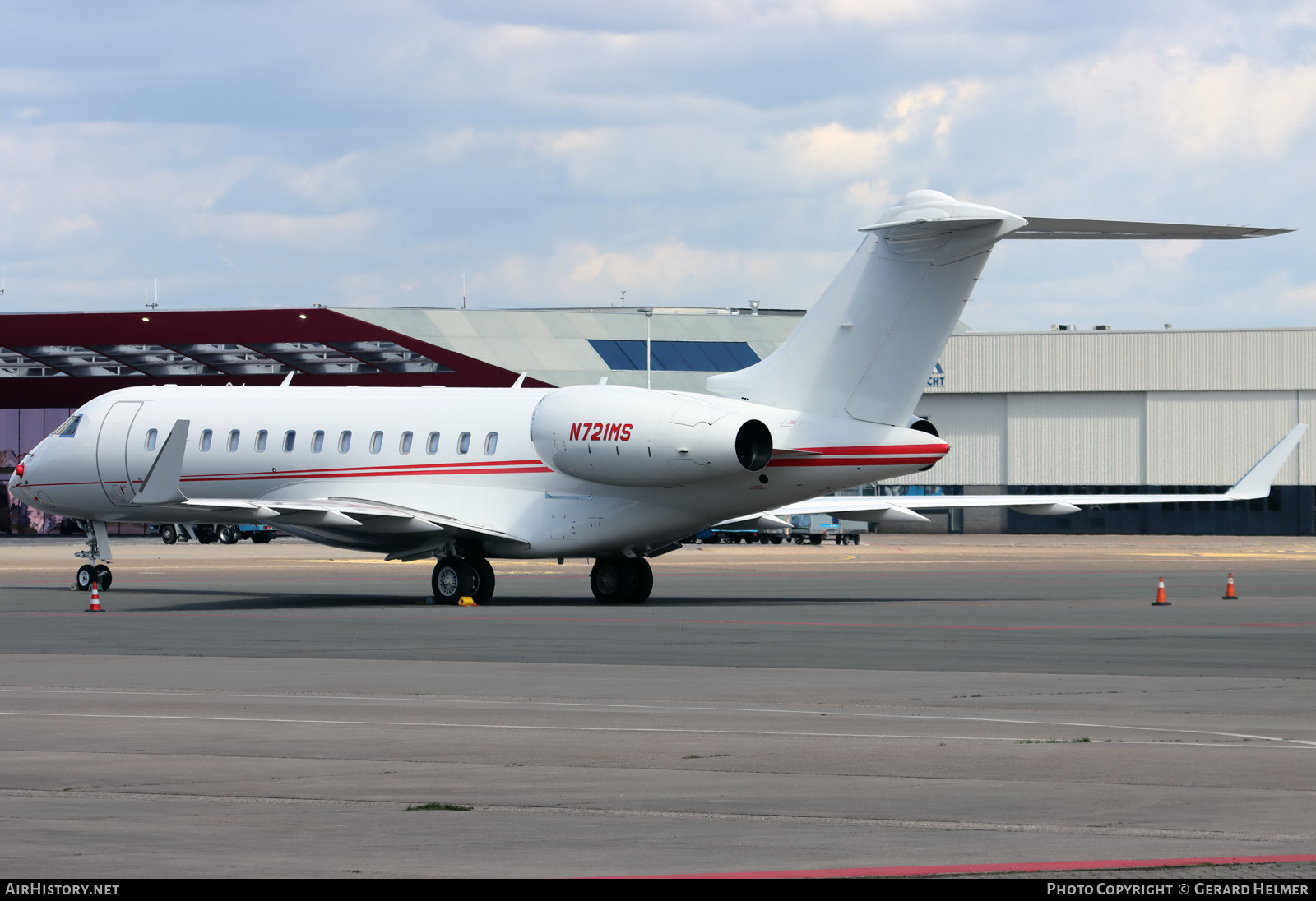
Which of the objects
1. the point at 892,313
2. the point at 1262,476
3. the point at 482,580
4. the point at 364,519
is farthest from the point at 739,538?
the point at 892,313

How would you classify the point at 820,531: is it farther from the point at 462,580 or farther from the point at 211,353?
the point at 462,580

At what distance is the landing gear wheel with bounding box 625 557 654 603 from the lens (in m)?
32.1

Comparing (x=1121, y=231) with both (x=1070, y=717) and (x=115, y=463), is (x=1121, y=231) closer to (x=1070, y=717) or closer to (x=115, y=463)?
(x=1070, y=717)

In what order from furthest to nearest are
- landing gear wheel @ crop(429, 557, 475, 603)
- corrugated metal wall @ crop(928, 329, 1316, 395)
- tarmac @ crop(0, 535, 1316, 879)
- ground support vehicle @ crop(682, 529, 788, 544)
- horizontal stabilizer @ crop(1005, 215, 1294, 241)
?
1. corrugated metal wall @ crop(928, 329, 1316, 395)
2. ground support vehicle @ crop(682, 529, 788, 544)
3. landing gear wheel @ crop(429, 557, 475, 603)
4. horizontal stabilizer @ crop(1005, 215, 1294, 241)
5. tarmac @ crop(0, 535, 1316, 879)

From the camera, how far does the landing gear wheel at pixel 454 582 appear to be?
104 feet

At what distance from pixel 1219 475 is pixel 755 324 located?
24.4m

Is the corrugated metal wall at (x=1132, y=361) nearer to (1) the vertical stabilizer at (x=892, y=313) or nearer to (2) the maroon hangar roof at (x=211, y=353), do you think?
(2) the maroon hangar roof at (x=211, y=353)

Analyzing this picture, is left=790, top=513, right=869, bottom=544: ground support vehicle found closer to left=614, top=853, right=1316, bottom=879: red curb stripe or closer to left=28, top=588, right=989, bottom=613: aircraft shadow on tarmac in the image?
left=28, top=588, right=989, bottom=613: aircraft shadow on tarmac

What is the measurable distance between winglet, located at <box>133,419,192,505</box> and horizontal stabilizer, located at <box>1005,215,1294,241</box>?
14.3 m

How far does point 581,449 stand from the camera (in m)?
29.9

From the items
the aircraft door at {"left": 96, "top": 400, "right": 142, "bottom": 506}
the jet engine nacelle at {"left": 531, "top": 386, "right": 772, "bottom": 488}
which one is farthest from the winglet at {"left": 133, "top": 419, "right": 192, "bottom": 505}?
the jet engine nacelle at {"left": 531, "top": 386, "right": 772, "bottom": 488}

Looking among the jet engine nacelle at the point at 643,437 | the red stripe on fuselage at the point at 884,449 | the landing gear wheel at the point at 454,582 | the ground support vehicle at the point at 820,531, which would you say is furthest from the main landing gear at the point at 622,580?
the ground support vehicle at the point at 820,531

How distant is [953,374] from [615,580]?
64.3m

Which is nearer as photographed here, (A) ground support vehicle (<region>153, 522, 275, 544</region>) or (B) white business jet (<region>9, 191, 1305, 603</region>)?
(B) white business jet (<region>9, 191, 1305, 603</region>)
